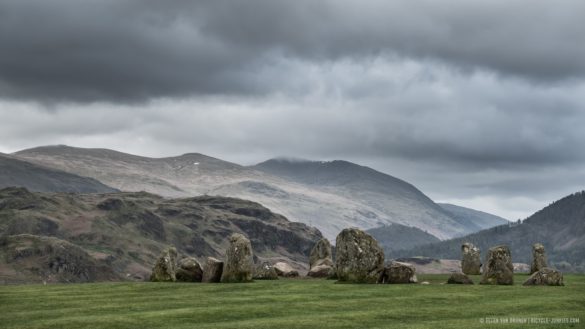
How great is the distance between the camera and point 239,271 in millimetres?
57719

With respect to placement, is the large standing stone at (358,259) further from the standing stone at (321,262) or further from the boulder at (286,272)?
the boulder at (286,272)

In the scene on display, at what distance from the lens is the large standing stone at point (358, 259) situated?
187 feet

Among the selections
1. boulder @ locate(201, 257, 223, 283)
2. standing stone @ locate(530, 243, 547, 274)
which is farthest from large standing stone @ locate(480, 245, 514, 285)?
boulder @ locate(201, 257, 223, 283)

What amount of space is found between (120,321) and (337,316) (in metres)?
11.0

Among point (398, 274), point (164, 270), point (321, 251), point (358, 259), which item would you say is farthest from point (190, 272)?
point (321, 251)

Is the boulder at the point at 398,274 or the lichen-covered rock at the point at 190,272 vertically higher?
the boulder at the point at 398,274

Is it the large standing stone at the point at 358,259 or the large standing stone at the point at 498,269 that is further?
the large standing stone at the point at 358,259

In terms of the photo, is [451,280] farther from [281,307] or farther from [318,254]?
[318,254]

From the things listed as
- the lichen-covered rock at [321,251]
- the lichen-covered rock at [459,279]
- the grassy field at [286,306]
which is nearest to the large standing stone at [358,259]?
the grassy field at [286,306]

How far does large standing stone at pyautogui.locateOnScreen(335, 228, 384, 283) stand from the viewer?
187 feet

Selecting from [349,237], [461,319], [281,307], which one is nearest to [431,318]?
[461,319]

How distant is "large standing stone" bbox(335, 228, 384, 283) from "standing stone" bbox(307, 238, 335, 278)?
7.25 meters

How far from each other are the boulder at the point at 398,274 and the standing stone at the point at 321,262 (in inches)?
342

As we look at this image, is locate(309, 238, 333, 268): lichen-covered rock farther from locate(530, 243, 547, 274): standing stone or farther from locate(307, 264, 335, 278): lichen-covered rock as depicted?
locate(530, 243, 547, 274): standing stone
